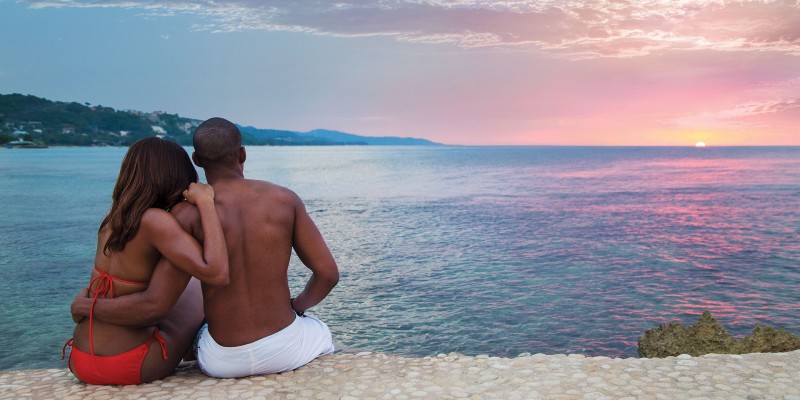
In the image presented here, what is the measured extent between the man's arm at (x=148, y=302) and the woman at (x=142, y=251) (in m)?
0.11

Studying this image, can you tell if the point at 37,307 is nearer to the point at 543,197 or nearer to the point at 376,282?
the point at 376,282

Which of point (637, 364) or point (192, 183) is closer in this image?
point (192, 183)

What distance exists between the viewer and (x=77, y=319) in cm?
492

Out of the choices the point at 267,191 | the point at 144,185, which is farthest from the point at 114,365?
the point at 267,191

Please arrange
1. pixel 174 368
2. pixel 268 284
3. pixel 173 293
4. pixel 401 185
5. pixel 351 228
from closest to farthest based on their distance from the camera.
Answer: pixel 173 293 → pixel 268 284 → pixel 174 368 → pixel 351 228 → pixel 401 185

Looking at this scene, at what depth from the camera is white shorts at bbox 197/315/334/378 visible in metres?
5.18

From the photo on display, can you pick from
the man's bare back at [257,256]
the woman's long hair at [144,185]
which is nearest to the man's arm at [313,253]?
the man's bare back at [257,256]

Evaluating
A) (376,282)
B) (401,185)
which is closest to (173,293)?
(376,282)

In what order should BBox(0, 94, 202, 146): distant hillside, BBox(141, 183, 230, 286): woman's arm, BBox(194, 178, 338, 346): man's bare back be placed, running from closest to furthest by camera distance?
BBox(141, 183, 230, 286): woman's arm → BBox(194, 178, 338, 346): man's bare back → BBox(0, 94, 202, 146): distant hillside

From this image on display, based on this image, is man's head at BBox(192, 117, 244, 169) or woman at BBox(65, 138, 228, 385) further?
man's head at BBox(192, 117, 244, 169)

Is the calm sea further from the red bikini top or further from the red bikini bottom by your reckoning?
the red bikini top

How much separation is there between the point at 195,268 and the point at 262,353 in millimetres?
1110

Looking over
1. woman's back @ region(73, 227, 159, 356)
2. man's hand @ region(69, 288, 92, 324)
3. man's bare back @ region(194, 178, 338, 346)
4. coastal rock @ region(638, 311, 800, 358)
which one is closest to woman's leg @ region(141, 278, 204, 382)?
woman's back @ region(73, 227, 159, 356)

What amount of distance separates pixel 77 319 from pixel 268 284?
59.2 inches
